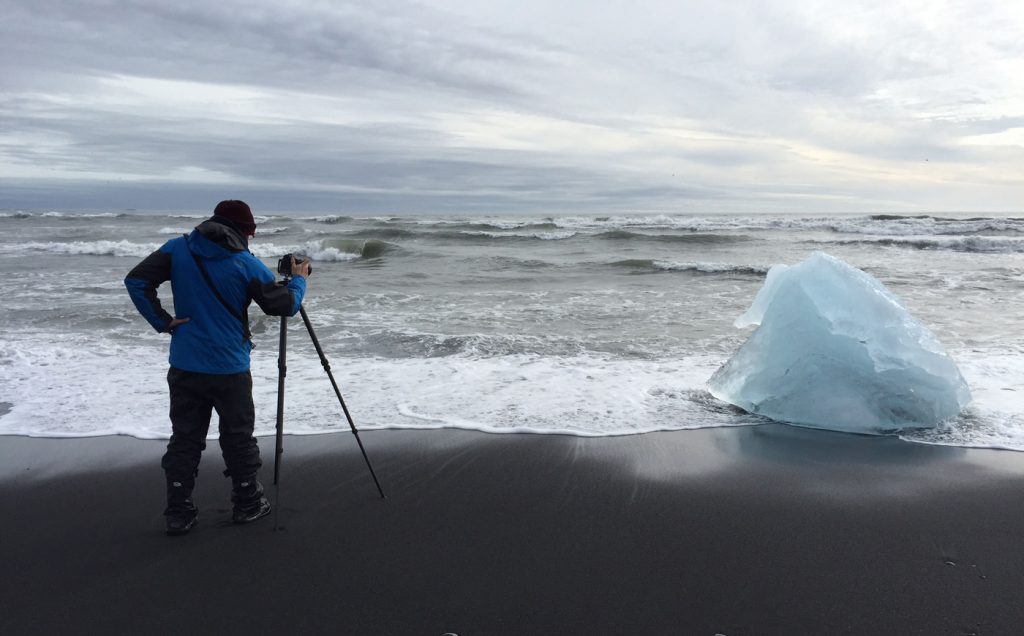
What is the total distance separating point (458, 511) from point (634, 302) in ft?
30.4

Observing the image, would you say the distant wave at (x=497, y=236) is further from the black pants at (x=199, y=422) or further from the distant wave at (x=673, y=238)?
the black pants at (x=199, y=422)

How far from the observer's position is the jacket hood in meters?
3.53

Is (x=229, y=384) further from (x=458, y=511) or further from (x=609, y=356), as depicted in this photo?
(x=609, y=356)

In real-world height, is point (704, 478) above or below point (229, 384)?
below

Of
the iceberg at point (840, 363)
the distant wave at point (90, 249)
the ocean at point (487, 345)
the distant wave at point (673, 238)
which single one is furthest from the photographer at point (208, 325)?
the distant wave at point (673, 238)

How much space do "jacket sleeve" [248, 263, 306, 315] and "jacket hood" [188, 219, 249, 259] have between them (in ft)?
0.65

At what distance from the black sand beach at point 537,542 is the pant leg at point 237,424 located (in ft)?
1.13

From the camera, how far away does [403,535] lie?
364cm

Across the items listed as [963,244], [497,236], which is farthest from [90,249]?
[963,244]

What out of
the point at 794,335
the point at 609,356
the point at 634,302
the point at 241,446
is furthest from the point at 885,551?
the point at 634,302

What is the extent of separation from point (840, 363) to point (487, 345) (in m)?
4.41

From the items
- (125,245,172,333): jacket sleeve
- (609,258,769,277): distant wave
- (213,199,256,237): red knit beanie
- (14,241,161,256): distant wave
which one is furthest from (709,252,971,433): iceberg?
(14,241,161,256): distant wave

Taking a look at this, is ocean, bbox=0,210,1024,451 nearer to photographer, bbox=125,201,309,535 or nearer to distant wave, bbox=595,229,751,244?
photographer, bbox=125,201,309,535

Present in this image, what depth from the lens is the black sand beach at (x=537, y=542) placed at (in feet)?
9.53
